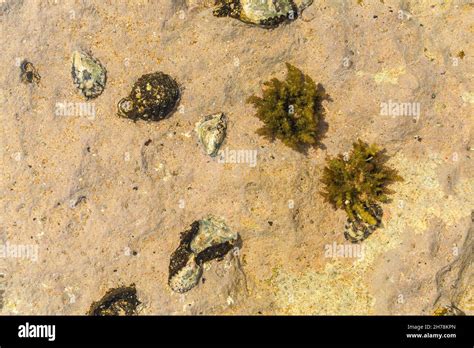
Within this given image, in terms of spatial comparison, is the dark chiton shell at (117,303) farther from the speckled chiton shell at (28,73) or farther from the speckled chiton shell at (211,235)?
the speckled chiton shell at (28,73)

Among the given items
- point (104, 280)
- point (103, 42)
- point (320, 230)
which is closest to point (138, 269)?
point (104, 280)

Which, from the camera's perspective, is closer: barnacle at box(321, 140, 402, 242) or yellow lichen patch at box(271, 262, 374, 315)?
barnacle at box(321, 140, 402, 242)

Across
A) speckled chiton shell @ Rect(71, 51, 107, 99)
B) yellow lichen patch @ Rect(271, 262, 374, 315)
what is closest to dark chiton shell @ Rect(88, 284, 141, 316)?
yellow lichen patch @ Rect(271, 262, 374, 315)

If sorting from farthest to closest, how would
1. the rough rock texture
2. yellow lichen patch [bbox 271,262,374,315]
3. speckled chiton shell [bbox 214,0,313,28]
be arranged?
1. yellow lichen patch [bbox 271,262,374,315]
2. the rough rock texture
3. speckled chiton shell [bbox 214,0,313,28]

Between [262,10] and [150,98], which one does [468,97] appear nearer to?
[262,10]

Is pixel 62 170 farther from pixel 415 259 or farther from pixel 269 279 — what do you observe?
pixel 415 259

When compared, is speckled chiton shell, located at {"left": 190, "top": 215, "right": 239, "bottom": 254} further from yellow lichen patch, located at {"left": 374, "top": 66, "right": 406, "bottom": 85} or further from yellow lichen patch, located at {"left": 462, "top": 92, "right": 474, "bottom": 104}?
yellow lichen patch, located at {"left": 462, "top": 92, "right": 474, "bottom": 104}
